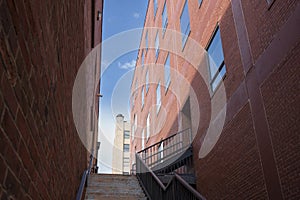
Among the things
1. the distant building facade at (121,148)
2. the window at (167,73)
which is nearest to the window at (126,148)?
the distant building facade at (121,148)

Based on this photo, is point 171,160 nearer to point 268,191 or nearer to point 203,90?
point 203,90

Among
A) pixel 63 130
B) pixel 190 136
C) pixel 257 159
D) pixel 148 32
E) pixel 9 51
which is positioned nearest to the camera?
pixel 9 51

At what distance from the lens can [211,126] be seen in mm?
9891

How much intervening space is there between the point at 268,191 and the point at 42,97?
18.2ft

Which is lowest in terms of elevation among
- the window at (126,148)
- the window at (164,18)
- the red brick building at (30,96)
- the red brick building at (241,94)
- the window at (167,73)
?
the red brick building at (30,96)

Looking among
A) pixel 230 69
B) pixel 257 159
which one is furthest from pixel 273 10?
pixel 257 159

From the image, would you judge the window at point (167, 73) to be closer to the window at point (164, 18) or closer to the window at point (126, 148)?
the window at point (164, 18)

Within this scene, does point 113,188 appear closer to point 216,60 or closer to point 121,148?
point 216,60

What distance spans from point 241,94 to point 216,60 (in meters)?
2.55

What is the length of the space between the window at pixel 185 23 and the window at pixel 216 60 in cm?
320

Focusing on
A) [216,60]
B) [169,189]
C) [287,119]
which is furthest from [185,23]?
[169,189]

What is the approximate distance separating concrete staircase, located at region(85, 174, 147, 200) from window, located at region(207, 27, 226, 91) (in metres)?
3.95

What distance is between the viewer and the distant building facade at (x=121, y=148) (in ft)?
145

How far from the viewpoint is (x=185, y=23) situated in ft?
47.8
